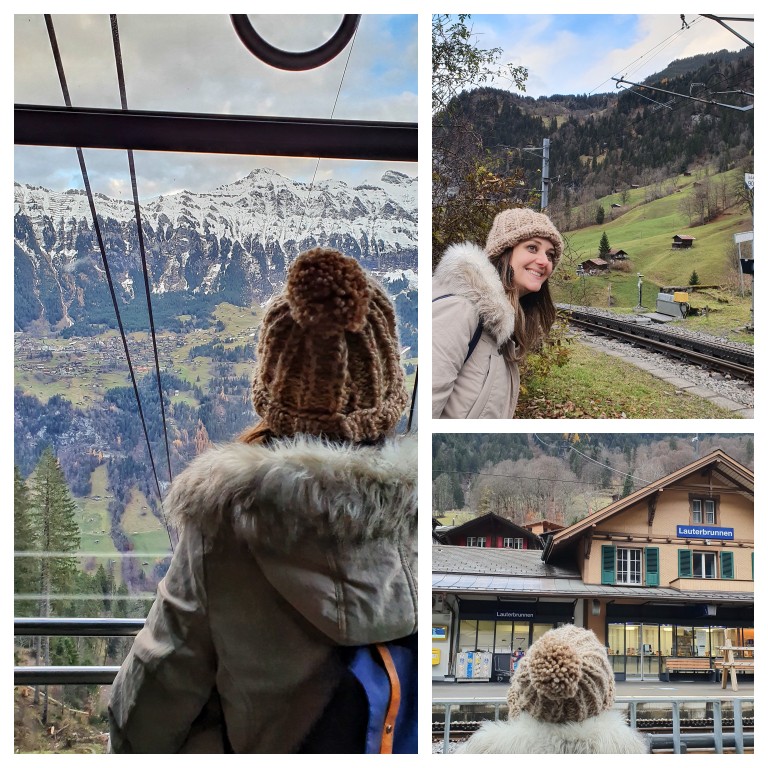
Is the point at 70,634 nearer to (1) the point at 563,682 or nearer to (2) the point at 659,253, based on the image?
(1) the point at 563,682

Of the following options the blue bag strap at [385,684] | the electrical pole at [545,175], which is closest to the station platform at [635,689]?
the blue bag strap at [385,684]

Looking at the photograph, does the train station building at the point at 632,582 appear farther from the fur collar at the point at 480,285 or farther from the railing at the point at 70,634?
the railing at the point at 70,634

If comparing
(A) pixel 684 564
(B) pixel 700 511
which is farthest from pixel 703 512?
(A) pixel 684 564

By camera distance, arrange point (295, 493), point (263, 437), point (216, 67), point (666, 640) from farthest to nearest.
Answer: point (216, 67) → point (666, 640) → point (263, 437) → point (295, 493)

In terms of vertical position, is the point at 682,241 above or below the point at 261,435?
above

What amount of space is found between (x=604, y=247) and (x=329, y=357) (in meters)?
0.69

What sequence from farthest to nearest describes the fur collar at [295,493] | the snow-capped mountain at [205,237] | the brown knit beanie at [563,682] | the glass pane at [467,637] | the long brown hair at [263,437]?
the snow-capped mountain at [205,237], the glass pane at [467,637], the brown knit beanie at [563,682], the long brown hair at [263,437], the fur collar at [295,493]

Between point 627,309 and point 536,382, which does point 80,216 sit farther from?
point 627,309

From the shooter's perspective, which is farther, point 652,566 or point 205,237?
point 205,237

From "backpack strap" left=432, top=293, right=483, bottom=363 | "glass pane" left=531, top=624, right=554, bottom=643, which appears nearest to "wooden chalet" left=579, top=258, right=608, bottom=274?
"backpack strap" left=432, top=293, right=483, bottom=363

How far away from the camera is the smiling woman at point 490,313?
1432 millimetres

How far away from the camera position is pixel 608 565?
1449 millimetres

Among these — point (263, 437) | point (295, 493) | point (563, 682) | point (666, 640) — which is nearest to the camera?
point (295, 493)

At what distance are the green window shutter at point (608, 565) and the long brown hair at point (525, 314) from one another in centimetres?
43
